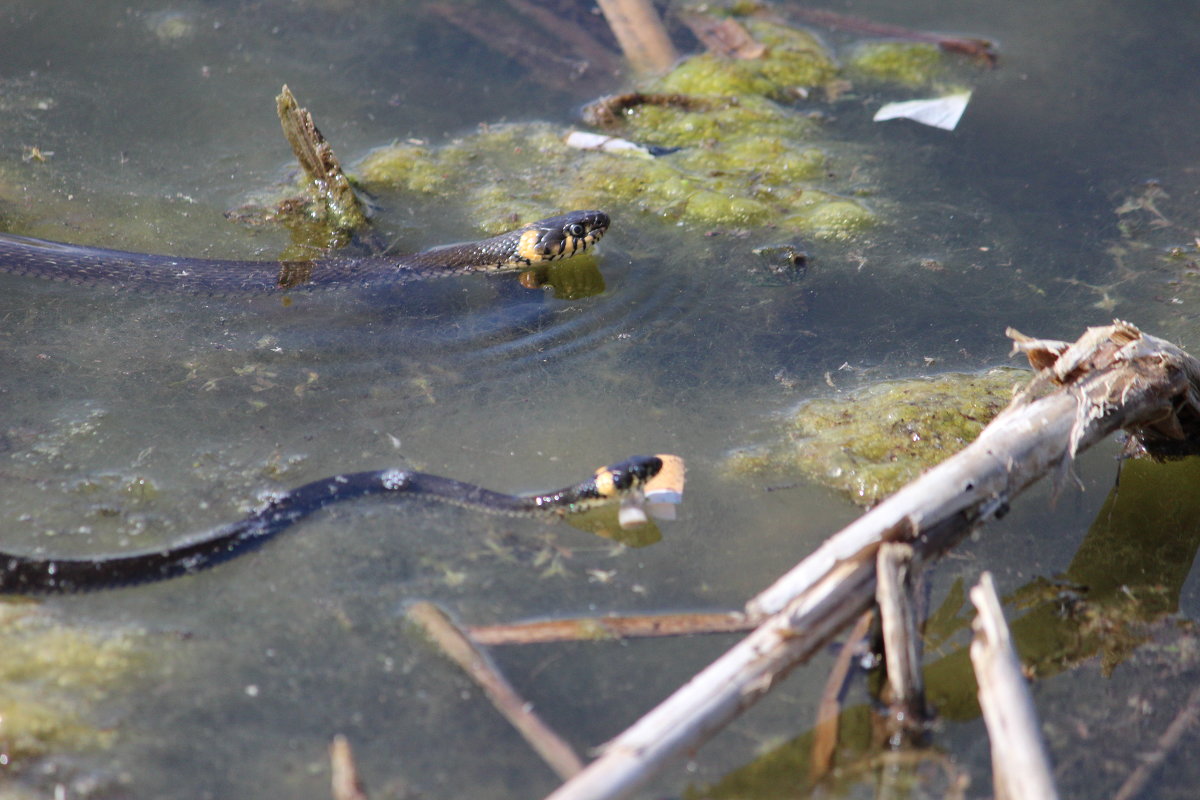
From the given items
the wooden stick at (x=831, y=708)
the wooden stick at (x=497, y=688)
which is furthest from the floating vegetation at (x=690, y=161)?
the wooden stick at (x=497, y=688)

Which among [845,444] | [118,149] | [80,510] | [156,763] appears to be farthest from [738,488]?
[118,149]

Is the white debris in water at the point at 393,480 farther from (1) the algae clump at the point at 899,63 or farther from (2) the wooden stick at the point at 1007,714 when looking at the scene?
(1) the algae clump at the point at 899,63

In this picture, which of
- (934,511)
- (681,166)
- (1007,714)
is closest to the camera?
(1007,714)

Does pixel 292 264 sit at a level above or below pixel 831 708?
above

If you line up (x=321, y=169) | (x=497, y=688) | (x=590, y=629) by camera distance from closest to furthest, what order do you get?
(x=497, y=688)
(x=590, y=629)
(x=321, y=169)

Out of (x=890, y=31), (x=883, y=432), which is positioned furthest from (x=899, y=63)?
(x=883, y=432)

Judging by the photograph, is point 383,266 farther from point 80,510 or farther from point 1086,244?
point 1086,244

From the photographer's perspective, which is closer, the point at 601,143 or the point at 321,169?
the point at 321,169

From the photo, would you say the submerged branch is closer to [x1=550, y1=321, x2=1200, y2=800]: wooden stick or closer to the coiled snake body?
the coiled snake body

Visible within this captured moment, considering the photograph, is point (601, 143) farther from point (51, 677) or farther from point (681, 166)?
point (51, 677)
